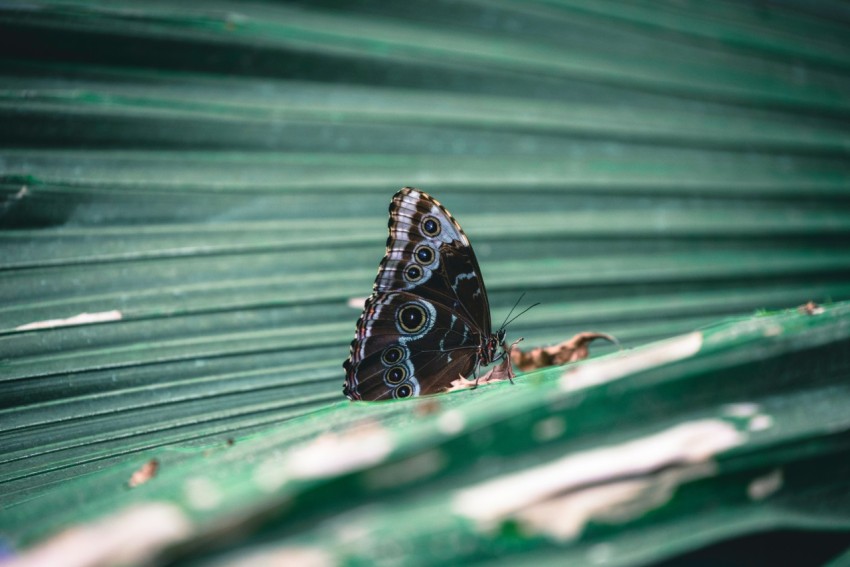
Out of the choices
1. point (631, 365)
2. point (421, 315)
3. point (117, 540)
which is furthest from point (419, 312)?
point (117, 540)

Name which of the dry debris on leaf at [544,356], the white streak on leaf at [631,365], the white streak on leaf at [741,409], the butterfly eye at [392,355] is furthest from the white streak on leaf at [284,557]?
the butterfly eye at [392,355]

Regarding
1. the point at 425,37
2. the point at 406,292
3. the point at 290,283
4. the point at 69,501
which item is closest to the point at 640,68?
the point at 425,37

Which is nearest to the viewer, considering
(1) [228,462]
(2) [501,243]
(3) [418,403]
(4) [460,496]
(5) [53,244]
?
(4) [460,496]

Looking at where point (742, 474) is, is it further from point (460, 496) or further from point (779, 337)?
point (460, 496)

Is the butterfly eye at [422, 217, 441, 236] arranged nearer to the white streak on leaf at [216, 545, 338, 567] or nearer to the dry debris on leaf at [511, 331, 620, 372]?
the dry debris on leaf at [511, 331, 620, 372]

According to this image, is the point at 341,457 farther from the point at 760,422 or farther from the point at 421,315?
the point at 421,315
